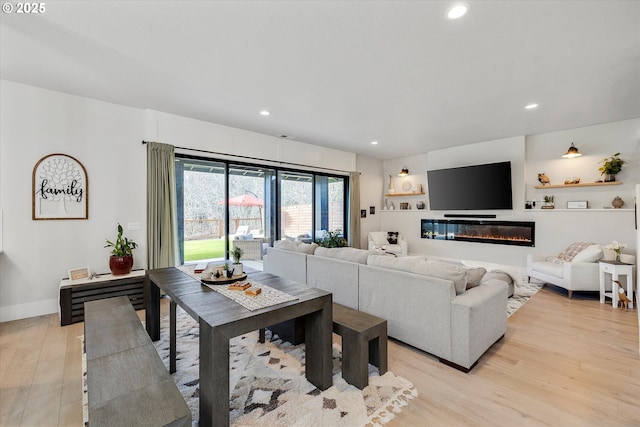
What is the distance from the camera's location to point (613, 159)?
15.6 feet

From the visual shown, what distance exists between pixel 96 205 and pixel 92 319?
231 cm

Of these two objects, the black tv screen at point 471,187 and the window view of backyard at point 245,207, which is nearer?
the window view of backyard at point 245,207

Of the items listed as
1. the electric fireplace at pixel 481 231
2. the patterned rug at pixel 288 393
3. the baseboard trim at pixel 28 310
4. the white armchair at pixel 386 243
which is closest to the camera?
the patterned rug at pixel 288 393

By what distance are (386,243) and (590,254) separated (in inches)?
159

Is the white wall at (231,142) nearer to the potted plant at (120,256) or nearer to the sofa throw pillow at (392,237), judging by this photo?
the potted plant at (120,256)

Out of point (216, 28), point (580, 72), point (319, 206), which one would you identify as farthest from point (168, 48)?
point (319, 206)

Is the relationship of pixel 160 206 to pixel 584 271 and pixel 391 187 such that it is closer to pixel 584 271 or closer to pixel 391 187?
pixel 391 187

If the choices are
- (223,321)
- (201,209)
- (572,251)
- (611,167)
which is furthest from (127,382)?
(611,167)

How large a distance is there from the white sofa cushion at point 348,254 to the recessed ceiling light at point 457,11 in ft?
7.30

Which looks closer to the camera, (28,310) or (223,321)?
(223,321)

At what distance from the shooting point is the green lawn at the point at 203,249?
186 inches

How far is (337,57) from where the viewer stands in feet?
9.04

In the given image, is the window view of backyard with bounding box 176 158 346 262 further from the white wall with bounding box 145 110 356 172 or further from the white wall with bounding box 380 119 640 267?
the white wall with bounding box 380 119 640 267

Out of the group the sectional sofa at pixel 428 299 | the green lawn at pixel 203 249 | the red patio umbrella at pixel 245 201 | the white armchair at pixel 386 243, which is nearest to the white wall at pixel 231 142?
the red patio umbrella at pixel 245 201
